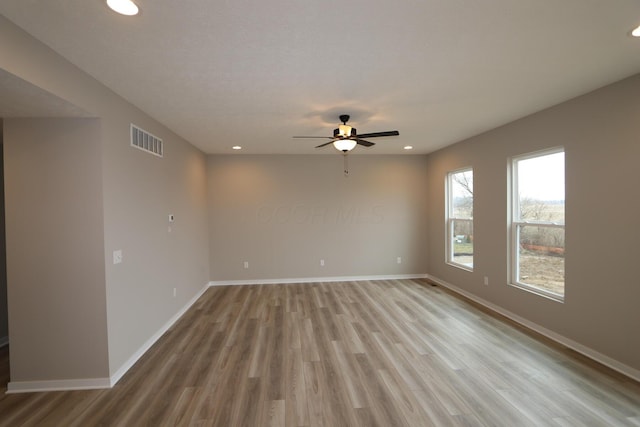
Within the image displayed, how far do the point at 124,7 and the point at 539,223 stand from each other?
445cm

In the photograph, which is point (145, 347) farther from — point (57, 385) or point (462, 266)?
point (462, 266)

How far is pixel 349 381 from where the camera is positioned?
2486 millimetres

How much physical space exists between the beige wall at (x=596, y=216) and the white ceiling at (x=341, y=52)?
25 centimetres

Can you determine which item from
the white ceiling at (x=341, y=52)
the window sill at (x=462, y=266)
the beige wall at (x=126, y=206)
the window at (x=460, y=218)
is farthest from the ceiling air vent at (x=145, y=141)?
the window sill at (x=462, y=266)

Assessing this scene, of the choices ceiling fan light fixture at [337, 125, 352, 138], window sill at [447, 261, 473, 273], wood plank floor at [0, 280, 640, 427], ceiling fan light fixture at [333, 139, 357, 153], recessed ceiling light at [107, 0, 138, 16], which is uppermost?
recessed ceiling light at [107, 0, 138, 16]

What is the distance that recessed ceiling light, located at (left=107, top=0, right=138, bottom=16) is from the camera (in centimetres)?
147

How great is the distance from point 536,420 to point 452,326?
1.64 m

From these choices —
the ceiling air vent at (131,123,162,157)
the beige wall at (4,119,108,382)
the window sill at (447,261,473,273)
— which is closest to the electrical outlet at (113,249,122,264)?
the beige wall at (4,119,108,382)

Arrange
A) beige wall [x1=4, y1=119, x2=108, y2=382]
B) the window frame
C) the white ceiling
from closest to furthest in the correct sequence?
the white ceiling → beige wall [x1=4, y1=119, x2=108, y2=382] → the window frame

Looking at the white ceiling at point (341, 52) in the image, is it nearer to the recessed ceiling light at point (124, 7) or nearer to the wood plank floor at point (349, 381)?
the recessed ceiling light at point (124, 7)

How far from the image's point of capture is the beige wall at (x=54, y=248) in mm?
2348

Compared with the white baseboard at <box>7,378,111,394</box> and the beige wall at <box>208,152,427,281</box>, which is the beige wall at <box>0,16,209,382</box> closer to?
the white baseboard at <box>7,378,111,394</box>

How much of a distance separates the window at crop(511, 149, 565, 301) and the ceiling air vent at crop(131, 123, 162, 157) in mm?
4700

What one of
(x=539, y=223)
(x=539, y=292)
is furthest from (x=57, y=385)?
(x=539, y=223)
